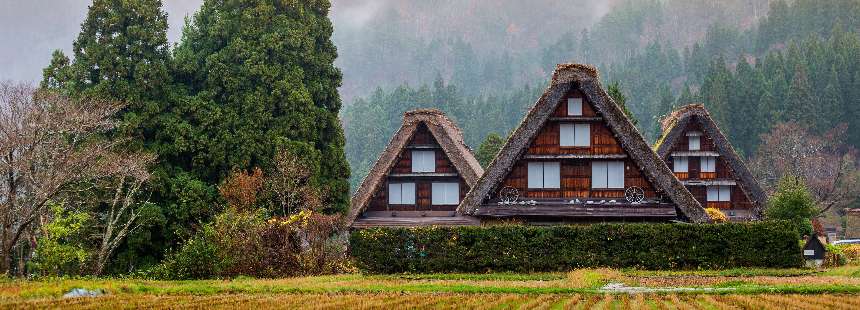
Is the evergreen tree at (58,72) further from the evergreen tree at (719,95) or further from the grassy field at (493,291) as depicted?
the evergreen tree at (719,95)

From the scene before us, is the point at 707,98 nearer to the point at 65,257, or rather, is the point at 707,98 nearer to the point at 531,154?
the point at 531,154

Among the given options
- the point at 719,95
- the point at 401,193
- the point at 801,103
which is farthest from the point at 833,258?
the point at 719,95

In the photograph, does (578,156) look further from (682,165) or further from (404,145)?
(682,165)

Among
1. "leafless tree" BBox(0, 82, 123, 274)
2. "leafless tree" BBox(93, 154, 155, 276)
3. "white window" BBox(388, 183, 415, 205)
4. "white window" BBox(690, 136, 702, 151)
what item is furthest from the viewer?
"white window" BBox(690, 136, 702, 151)

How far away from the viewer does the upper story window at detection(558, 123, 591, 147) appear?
38844 millimetres

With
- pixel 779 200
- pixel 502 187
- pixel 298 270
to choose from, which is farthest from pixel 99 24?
pixel 779 200

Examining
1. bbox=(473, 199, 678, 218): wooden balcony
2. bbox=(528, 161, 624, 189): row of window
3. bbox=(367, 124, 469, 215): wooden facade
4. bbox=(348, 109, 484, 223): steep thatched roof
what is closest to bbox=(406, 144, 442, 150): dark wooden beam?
bbox=(367, 124, 469, 215): wooden facade

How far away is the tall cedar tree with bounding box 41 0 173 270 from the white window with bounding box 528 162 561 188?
558 inches

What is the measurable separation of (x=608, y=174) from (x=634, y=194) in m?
1.29

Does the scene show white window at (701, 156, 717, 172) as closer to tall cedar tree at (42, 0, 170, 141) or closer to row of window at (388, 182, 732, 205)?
row of window at (388, 182, 732, 205)

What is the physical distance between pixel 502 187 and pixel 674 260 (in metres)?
8.25

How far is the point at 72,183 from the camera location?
120 ft

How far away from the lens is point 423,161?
1900 inches

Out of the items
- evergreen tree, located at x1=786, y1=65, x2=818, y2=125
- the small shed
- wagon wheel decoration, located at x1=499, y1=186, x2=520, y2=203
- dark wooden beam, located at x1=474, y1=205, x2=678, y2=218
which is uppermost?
evergreen tree, located at x1=786, y1=65, x2=818, y2=125
